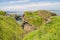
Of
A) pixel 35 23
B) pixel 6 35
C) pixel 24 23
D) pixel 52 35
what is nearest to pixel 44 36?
pixel 52 35

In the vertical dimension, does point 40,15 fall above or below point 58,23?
below

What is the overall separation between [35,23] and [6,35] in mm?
5517

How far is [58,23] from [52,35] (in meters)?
1.01

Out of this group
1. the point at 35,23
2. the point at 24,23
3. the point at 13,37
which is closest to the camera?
the point at 13,37

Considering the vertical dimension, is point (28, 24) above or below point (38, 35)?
below

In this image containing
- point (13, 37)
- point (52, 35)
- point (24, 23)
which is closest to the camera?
point (52, 35)

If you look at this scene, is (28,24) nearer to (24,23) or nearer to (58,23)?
(24,23)

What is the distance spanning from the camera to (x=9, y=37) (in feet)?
28.0

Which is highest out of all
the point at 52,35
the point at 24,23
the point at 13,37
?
the point at 52,35

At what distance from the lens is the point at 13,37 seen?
8.91m

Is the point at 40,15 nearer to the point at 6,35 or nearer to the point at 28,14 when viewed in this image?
the point at 28,14

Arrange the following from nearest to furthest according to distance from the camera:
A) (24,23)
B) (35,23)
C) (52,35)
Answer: (52,35)
(35,23)
(24,23)

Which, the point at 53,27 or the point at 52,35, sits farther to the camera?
the point at 53,27

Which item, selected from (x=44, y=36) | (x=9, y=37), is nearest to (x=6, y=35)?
(x=9, y=37)
